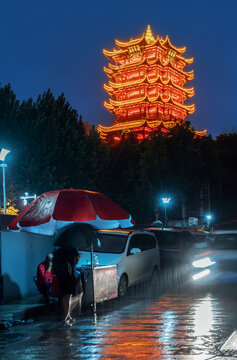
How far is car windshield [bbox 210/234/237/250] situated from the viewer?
17562mm

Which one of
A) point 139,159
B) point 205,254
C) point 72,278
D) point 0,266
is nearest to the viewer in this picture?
point 72,278

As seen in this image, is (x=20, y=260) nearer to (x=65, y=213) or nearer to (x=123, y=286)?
(x=65, y=213)

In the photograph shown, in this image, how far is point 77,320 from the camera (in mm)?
10008

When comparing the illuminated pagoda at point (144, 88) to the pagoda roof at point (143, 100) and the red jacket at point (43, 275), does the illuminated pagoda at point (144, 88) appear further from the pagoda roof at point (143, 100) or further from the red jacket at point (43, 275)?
the red jacket at point (43, 275)

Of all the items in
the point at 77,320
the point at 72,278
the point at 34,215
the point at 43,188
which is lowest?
the point at 77,320

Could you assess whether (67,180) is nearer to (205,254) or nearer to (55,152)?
(55,152)

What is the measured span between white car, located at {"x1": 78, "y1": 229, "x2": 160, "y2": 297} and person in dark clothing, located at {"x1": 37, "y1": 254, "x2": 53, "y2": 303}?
135 centimetres

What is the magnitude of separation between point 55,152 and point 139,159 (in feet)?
72.8

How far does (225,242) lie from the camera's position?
1770 centimetres

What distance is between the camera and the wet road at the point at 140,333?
7.05m

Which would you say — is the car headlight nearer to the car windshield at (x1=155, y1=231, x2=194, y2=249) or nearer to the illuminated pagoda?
the car windshield at (x1=155, y1=231, x2=194, y2=249)

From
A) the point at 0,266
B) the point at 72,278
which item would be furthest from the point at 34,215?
the point at 72,278

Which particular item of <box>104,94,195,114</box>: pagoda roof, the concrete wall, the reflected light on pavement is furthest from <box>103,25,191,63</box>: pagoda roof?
the reflected light on pavement

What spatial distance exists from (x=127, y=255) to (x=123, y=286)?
0.88 m
